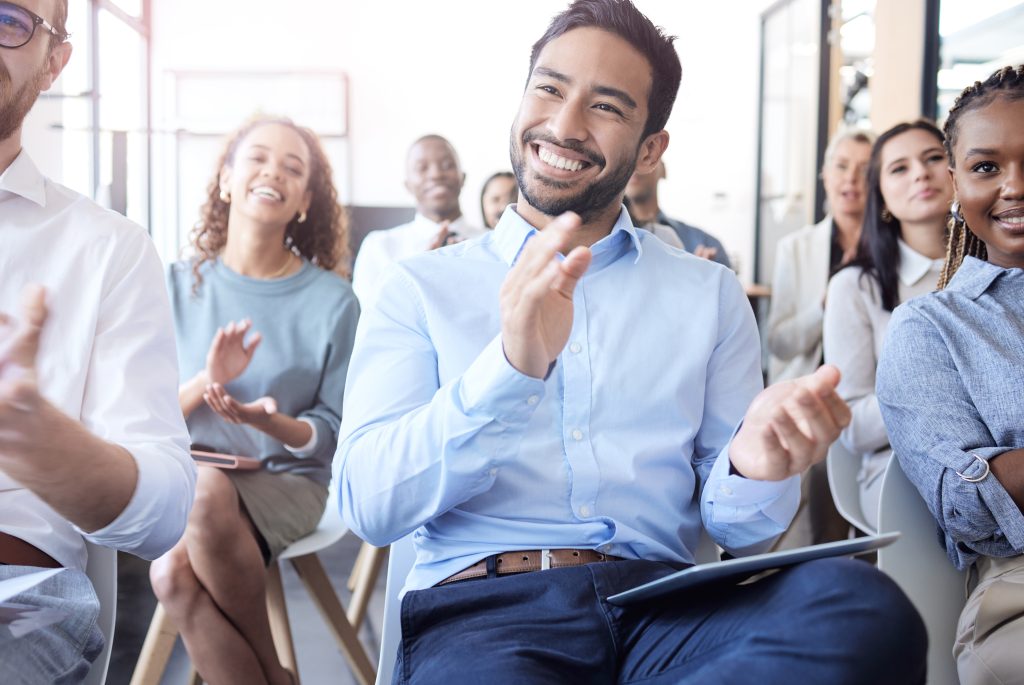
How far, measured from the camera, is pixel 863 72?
6.36 metres

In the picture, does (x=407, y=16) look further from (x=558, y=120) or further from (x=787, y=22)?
(x=558, y=120)

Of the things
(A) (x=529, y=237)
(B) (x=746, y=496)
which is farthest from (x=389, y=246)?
(B) (x=746, y=496)

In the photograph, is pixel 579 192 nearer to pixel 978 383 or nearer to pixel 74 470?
pixel 978 383

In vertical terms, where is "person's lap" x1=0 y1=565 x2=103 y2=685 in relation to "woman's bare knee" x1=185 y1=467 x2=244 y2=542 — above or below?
above

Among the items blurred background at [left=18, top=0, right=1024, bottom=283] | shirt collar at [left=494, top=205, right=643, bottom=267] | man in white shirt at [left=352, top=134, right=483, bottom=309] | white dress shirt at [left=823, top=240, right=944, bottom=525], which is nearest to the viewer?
shirt collar at [left=494, top=205, right=643, bottom=267]

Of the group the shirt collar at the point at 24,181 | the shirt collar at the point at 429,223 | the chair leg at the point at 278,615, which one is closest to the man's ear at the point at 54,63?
the shirt collar at the point at 24,181

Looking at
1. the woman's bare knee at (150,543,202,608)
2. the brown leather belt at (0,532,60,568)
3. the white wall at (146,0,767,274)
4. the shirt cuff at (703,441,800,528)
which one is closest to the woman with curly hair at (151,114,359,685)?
the woman's bare knee at (150,543,202,608)

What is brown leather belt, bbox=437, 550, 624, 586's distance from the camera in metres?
1.35

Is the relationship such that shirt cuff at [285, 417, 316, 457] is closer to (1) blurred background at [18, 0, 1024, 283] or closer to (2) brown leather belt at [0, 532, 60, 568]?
(2) brown leather belt at [0, 532, 60, 568]

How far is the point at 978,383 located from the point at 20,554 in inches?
55.7

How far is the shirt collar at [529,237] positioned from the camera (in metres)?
1.55

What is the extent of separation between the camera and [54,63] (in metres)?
1.42

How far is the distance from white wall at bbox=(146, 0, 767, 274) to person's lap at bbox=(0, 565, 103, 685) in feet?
26.7

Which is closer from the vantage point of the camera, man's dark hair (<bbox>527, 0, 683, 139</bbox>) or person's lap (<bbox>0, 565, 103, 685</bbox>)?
person's lap (<bbox>0, 565, 103, 685</bbox>)
